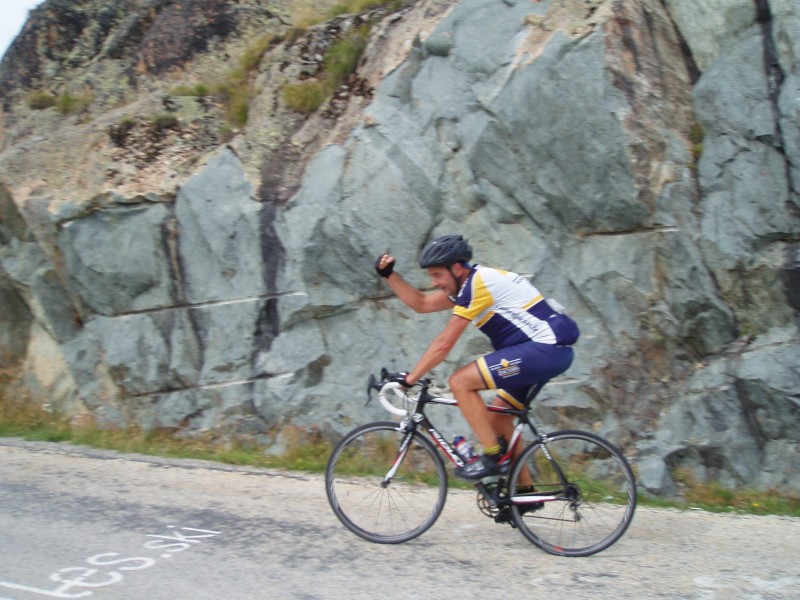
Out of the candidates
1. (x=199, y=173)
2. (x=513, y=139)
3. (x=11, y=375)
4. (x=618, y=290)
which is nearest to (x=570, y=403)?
(x=618, y=290)

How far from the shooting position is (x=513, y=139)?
757 centimetres

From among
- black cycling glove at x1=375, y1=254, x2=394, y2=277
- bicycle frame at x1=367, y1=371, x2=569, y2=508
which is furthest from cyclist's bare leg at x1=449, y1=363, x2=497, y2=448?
black cycling glove at x1=375, y1=254, x2=394, y2=277

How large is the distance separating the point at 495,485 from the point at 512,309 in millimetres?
1182

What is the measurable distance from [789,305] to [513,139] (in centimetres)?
290

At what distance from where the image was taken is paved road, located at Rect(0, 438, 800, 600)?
4.38 metres

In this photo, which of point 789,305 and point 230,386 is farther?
point 230,386

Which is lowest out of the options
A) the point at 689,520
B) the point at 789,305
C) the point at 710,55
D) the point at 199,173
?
the point at 689,520

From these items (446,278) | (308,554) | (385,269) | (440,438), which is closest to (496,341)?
(446,278)

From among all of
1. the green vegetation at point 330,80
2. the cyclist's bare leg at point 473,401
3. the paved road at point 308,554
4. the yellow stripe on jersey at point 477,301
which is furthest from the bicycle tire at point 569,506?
the green vegetation at point 330,80

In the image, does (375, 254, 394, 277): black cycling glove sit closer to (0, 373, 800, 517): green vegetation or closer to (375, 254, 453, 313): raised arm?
(375, 254, 453, 313): raised arm

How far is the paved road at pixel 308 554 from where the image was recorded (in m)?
4.38

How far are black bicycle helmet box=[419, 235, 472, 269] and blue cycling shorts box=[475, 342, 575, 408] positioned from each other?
2.18ft

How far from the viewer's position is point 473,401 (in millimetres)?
4957

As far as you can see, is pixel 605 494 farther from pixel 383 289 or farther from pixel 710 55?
pixel 710 55
